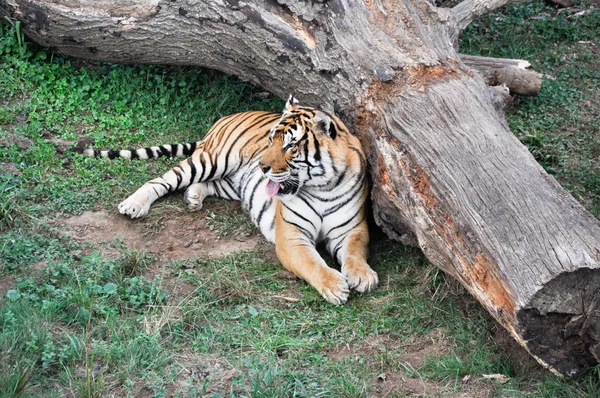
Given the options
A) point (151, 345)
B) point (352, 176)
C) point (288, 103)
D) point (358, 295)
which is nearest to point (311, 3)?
point (288, 103)

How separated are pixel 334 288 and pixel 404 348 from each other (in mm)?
657

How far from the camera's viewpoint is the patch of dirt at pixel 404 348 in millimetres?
4266

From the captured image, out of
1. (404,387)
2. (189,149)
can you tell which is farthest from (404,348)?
(189,149)

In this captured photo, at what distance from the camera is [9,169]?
232 inches

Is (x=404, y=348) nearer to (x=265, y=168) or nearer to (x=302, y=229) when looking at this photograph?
(x=302, y=229)

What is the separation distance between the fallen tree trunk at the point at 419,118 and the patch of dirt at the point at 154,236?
1211 mm

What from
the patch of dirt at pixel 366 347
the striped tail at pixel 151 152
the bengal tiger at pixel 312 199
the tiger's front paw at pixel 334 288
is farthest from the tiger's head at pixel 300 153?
the striped tail at pixel 151 152

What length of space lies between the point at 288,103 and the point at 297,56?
40 cm

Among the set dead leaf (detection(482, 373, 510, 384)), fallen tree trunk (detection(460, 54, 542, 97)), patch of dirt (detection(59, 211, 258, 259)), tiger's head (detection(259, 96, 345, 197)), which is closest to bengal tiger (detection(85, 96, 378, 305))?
tiger's head (detection(259, 96, 345, 197))

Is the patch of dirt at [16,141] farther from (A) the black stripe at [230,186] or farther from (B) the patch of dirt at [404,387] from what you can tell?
(B) the patch of dirt at [404,387]

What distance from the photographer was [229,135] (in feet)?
20.9

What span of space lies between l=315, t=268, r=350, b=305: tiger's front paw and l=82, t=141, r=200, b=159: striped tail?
218 centimetres

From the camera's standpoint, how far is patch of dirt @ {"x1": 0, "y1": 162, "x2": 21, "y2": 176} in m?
5.85

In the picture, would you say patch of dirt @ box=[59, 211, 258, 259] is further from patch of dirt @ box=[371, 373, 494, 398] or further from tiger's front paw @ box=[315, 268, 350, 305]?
patch of dirt @ box=[371, 373, 494, 398]
